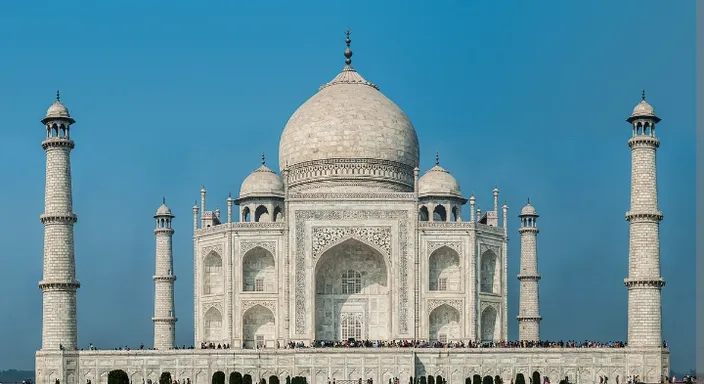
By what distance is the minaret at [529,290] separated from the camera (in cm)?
4125

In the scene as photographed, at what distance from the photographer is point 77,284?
3331cm

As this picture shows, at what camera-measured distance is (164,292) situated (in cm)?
4141

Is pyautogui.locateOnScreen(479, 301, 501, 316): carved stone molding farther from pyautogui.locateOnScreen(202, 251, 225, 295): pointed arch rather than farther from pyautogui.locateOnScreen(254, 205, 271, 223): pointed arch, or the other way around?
pyautogui.locateOnScreen(202, 251, 225, 295): pointed arch

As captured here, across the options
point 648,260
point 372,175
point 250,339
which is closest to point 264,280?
point 250,339

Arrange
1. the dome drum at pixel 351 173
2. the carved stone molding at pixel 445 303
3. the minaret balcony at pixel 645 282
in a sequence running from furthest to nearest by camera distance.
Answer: the dome drum at pixel 351 173 < the carved stone molding at pixel 445 303 < the minaret balcony at pixel 645 282

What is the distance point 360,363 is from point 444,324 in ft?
16.4

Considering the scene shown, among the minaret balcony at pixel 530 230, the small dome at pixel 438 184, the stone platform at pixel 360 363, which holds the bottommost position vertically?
the stone platform at pixel 360 363

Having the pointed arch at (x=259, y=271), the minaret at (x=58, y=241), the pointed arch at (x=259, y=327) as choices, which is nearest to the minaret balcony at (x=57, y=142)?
the minaret at (x=58, y=241)

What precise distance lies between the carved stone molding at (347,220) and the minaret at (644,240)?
6.61 meters

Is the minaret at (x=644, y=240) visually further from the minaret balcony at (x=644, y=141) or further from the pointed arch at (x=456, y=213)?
the pointed arch at (x=456, y=213)

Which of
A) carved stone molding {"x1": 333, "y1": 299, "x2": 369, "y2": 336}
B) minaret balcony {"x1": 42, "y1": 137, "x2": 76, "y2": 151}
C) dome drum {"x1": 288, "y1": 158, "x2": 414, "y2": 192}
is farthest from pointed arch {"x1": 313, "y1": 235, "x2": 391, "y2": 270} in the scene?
minaret balcony {"x1": 42, "y1": 137, "x2": 76, "y2": 151}

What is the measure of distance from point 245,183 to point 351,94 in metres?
4.70

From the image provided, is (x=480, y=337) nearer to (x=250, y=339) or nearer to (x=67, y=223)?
(x=250, y=339)

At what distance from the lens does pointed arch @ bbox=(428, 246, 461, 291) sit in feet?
122
